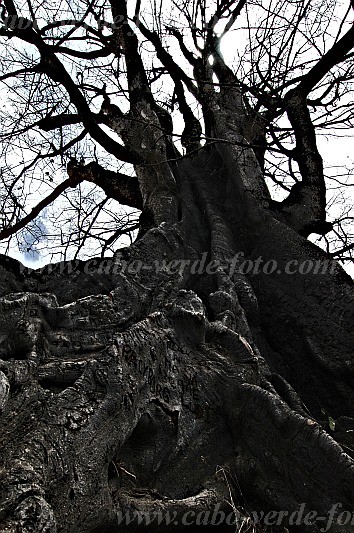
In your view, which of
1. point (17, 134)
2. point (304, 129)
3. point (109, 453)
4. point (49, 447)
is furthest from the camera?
point (17, 134)

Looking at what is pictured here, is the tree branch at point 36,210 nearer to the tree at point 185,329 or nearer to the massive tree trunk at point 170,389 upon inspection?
the tree at point 185,329

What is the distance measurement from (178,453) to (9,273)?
1.38 meters

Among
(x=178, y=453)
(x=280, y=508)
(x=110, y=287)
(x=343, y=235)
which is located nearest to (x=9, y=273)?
(x=110, y=287)

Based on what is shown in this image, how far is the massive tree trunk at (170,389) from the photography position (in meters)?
1.70

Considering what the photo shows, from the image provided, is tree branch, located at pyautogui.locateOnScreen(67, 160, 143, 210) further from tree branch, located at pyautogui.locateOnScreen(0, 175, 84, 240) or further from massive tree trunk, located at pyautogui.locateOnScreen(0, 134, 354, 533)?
massive tree trunk, located at pyautogui.locateOnScreen(0, 134, 354, 533)

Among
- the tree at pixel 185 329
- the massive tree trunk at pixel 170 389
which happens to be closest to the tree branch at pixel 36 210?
the tree at pixel 185 329

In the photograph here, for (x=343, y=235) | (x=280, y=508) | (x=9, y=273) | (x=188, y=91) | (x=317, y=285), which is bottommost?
(x=280, y=508)

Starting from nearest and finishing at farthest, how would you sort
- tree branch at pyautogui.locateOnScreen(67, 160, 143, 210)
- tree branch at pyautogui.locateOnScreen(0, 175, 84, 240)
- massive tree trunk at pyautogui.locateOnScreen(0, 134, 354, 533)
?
massive tree trunk at pyautogui.locateOnScreen(0, 134, 354, 533), tree branch at pyautogui.locateOnScreen(67, 160, 143, 210), tree branch at pyautogui.locateOnScreen(0, 175, 84, 240)

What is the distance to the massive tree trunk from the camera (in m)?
1.70

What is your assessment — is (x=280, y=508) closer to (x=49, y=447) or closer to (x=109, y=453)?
(x=109, y=453)

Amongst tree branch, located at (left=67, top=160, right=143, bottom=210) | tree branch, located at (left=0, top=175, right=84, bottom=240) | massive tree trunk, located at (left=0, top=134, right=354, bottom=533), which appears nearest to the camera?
massive tree trunk, located at (left=0, top=134, right=354, bottom=533)

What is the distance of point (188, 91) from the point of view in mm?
5883

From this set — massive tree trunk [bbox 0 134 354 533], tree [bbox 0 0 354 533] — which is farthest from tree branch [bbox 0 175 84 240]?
massive tree trunk [bbox 0 134 354 533]

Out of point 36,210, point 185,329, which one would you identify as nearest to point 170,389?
point 185,329
